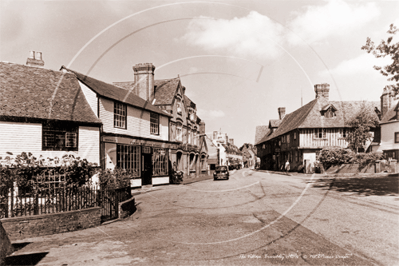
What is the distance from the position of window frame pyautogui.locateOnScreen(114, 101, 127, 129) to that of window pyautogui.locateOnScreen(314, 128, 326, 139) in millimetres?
29461

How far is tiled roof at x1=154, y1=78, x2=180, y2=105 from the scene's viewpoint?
31297 millimetres

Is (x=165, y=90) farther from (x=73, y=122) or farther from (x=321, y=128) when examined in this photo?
(x=321, y=128)

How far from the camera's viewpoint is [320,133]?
139 ft

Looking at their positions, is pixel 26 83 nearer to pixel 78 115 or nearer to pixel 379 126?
pixel 78 115

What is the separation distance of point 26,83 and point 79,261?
1549 centimetres

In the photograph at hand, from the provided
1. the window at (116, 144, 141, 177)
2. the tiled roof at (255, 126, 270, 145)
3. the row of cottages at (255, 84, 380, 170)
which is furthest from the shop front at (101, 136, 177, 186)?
the tiled roof at (255, 126, 270, 145)

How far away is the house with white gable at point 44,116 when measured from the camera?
16172 millimetres

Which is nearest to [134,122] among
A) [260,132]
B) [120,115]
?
[120,115]

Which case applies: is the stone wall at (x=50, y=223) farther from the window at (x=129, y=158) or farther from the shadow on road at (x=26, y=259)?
the window at (x=129, y=158)

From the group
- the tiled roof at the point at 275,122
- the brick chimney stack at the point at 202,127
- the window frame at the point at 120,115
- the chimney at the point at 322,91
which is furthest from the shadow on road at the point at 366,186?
the tiled roof at the point at 275,122

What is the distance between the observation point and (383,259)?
5422mm

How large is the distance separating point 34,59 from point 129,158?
10040mm

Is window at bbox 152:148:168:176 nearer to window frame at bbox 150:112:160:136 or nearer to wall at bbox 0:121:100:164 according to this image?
window frame at bbox 150:112:160:136

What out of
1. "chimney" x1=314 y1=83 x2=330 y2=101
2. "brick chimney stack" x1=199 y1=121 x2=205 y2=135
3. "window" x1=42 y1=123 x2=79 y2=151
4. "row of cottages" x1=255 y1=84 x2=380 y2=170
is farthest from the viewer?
"brick chimney stack" x1=199 y1=121 x2=205 y2=135
